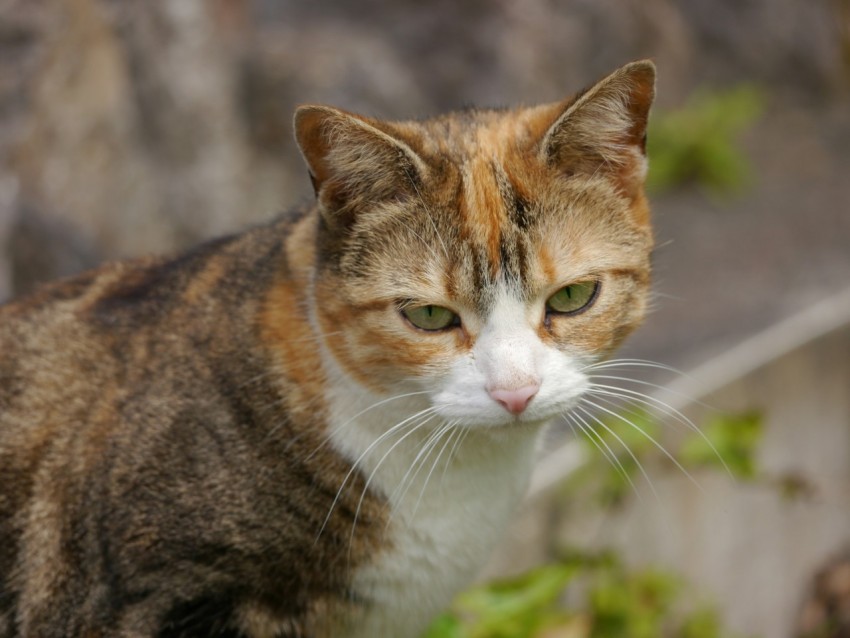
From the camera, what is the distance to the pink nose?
2420 millimetres

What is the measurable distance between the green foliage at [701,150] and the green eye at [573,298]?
5008 mm

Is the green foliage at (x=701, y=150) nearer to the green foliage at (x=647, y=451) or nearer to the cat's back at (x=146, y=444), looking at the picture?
the green foliage at (x=647, y=451)

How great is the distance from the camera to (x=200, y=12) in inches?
241

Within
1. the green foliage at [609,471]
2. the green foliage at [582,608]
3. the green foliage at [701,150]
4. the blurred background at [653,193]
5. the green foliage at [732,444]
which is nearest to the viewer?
the green foliage at [582,608]

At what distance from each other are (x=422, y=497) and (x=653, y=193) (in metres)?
5.13

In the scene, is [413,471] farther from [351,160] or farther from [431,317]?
[351,160]

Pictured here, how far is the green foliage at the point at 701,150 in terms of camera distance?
7586 millimetres

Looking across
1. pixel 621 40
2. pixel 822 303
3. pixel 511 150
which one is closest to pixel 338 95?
pixel 621 40

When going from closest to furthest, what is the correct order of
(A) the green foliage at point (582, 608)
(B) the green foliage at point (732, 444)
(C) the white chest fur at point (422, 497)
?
(C) the white chest fur at point (422, 497) < (A) the green foliage at point (582, 608) < (B) the green foliage at point (732, 444)

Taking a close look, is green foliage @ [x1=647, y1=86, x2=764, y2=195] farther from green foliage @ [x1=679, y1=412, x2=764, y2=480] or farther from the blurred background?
green foliage @ [x1=679, y1=412, x2=764, y2=480]

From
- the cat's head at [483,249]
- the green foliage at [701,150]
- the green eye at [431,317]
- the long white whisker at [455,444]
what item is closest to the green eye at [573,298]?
the cat's head at [483,249]

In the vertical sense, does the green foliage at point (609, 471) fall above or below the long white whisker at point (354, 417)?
below

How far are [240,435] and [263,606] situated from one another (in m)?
0.42

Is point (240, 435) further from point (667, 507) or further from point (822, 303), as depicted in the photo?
point (822, 303)
